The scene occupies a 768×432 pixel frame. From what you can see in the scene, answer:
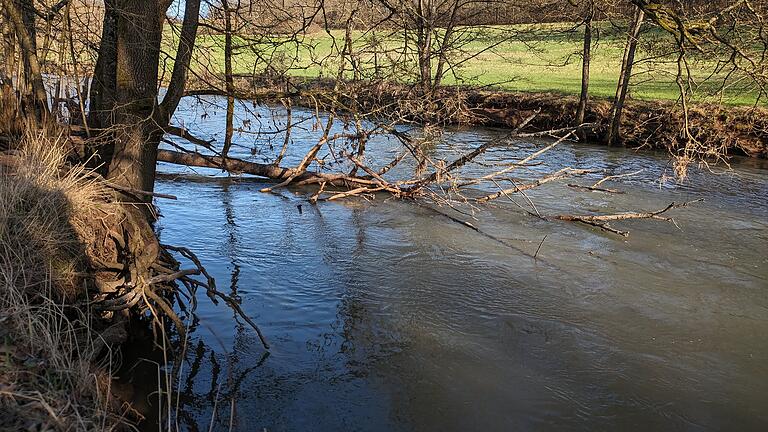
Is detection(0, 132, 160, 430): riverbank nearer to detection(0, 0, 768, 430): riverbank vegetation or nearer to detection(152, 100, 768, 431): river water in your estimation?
detection(0, 0, 768, 430): riverbank vegetation

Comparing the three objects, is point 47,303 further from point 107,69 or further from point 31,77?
point 31,77

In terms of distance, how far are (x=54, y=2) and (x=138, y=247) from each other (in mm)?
5034

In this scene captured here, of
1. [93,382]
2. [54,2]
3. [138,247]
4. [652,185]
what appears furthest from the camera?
[652,185]

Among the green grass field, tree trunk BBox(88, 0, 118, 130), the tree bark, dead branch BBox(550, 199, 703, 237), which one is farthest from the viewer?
the green grass field

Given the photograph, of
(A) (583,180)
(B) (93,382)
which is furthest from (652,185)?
(B) (93,382)

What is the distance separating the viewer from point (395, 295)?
777 cm

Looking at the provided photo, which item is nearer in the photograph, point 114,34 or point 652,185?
point 114,34

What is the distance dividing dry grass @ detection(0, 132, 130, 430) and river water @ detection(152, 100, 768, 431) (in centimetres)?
81

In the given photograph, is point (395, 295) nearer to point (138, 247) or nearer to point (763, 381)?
point (138, 247)

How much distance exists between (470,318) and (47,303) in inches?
160

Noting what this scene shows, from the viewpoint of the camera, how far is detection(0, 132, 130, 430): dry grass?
384 centimetres

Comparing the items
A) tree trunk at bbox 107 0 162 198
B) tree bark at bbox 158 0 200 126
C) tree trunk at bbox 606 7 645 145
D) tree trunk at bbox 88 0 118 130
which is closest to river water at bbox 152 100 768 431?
tree trunk at bbox 107 0 162 198

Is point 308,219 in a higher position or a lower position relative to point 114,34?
lower

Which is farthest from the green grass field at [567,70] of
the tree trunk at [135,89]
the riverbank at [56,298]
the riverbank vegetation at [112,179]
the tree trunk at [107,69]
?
the riverbank at [56,298]
